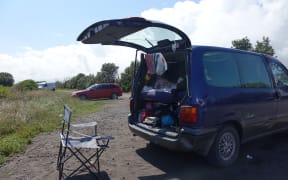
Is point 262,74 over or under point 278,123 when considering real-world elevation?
over

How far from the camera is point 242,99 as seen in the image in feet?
15.0

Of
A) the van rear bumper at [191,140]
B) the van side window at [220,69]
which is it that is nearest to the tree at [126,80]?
the van side window at [220,69]

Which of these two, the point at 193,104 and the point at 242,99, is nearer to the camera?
the point at 193,104

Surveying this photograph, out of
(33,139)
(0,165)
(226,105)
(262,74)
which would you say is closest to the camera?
(226,105)

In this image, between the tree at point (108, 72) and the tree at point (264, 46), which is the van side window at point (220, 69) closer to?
the tree at point (264, 46)

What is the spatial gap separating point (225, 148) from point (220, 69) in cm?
135

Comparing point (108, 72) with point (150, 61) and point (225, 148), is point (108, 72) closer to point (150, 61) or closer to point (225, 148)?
point (150, 61)

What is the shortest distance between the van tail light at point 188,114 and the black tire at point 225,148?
0.63 m

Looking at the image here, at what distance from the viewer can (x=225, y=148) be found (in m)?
4.53

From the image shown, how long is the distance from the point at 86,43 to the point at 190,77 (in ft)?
7.09

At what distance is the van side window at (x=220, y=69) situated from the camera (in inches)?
166

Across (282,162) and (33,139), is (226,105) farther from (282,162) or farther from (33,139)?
(33,139)

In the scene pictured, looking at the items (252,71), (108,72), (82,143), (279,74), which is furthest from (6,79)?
(252,71)

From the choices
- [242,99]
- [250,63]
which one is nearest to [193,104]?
[242,99]
